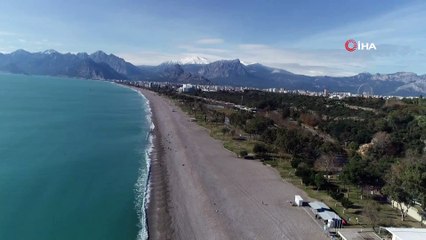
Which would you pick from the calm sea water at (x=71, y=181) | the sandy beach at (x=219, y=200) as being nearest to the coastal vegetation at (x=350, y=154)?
the sandy beach at (x=219, y=200)

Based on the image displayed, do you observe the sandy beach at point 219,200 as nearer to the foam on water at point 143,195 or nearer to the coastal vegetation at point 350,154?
the foam on water at point 143,195

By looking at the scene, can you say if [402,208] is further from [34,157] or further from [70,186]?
[34,157]

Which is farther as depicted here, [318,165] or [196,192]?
[318,165]

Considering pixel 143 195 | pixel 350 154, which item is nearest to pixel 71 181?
pixel 143 195

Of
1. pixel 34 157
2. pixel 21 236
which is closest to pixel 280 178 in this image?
pixel 21 236

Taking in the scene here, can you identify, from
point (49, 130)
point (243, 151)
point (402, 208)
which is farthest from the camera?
point (49, 130)

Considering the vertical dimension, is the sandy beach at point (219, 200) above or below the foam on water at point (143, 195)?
above

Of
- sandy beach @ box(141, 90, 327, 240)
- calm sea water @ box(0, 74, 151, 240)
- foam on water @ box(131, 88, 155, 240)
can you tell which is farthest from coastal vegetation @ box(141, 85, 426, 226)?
calm sea water @ box(0, 74, 151, 240)
